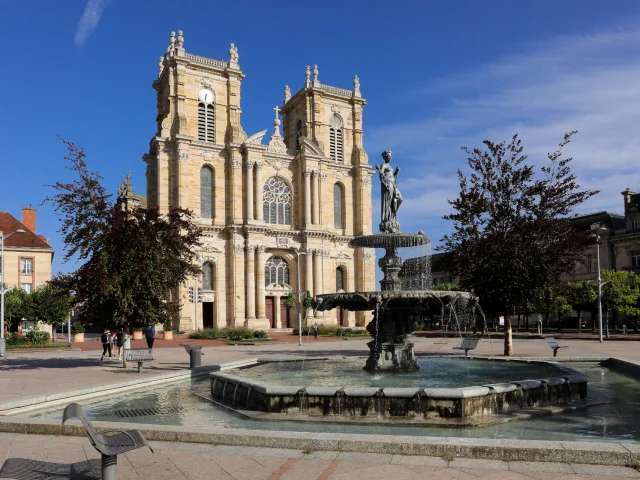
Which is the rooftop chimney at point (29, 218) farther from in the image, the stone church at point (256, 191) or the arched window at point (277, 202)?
the arched window at point (277, 202)

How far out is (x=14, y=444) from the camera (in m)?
8.08

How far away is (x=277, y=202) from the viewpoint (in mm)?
56156

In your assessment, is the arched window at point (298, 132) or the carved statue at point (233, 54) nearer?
the carved statue at point (233, 54)

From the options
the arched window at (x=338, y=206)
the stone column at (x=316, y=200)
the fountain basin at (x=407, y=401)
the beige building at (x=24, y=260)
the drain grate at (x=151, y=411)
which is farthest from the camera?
the arched window at (x=338, y=206)

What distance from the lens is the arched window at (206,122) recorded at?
52.5m

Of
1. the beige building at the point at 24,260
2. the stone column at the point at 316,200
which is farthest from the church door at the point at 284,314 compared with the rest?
the beige building at the point at 24,260

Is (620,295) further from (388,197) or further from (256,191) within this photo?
(388,197)

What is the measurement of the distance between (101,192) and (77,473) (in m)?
14.7

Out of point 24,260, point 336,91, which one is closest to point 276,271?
point 336,91

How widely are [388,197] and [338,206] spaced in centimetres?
4393

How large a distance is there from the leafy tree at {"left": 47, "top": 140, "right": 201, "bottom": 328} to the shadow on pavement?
40.6 ft

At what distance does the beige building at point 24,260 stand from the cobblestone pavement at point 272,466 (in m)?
50.1

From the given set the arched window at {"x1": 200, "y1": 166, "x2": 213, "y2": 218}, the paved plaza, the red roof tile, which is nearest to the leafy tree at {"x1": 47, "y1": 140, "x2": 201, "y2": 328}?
the paved plaza

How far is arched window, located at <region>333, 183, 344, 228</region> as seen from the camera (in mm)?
59406
